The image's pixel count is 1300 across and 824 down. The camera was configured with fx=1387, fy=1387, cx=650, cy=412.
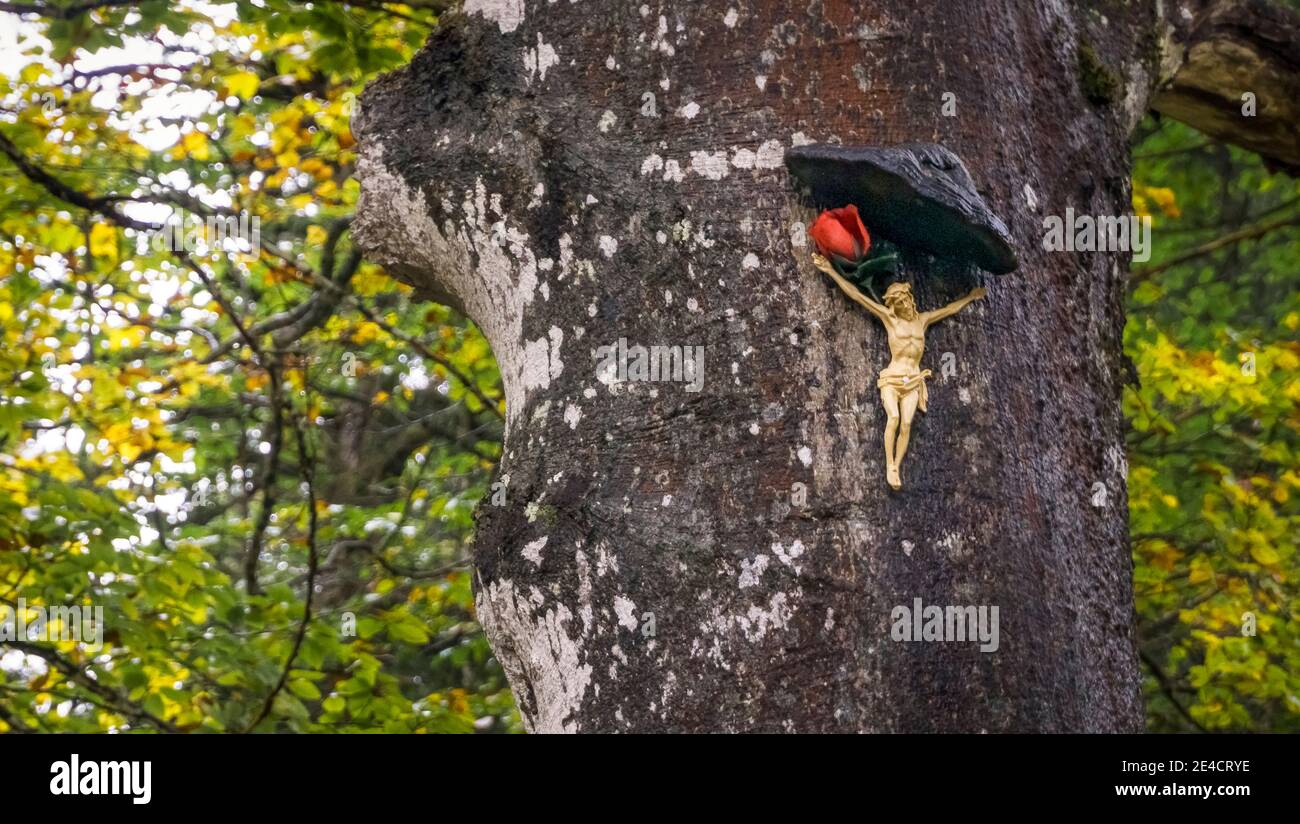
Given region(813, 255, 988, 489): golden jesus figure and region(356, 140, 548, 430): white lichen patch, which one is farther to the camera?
region(356, 140, 548, 430): white lichen patch

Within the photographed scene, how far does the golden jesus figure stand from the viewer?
212 cm

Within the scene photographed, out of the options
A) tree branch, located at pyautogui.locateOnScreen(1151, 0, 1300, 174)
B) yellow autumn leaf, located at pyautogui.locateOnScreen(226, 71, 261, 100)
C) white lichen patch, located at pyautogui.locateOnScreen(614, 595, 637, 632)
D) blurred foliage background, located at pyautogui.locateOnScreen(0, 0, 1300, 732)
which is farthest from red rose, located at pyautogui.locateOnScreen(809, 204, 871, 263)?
yellow autumn leaf, located at pyautogui.locateOnScreen(226, 71, 261, 100)

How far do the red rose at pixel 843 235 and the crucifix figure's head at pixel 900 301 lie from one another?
2.9 inches

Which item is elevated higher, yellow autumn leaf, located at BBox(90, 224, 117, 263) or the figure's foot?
yellow autumn leaf, located at BBox(90, 224, 117, 263)

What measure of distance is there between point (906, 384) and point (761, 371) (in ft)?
0.73

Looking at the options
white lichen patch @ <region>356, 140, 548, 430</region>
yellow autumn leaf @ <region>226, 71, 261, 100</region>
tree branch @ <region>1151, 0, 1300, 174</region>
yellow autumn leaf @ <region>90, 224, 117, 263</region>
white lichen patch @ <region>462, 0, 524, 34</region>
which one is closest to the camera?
white lichen patch @ <region>356, 140, 548, 430</region>

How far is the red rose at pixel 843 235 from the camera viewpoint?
7.14ft

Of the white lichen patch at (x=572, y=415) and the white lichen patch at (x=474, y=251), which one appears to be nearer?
the white lichen patch at (x=572, y=415)

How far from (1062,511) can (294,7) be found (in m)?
4.17

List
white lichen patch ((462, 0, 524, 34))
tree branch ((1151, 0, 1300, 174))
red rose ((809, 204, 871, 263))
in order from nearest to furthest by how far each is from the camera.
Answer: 1. red rose ((809, 204, 871, 263))
2. white lichen patch ((462, 0, 524, 34))
3. tree branch ((1151, 0, 1300, 174))

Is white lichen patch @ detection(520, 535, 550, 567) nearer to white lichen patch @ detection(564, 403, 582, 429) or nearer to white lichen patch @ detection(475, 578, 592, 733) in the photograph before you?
white lichen patch @ detection(475, 578, 592, 733)

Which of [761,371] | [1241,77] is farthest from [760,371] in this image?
[1241,77]

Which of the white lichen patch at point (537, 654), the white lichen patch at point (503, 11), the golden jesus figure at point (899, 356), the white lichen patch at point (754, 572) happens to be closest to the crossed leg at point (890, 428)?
the golden jesus figure at point (899, 356)

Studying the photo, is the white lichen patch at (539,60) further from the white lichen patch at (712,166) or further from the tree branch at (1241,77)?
→ the tree branch at (1241,77)
